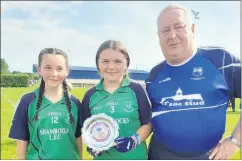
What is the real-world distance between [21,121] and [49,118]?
0.30 metres

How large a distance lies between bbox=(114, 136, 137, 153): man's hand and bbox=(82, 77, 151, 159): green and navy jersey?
21 cm

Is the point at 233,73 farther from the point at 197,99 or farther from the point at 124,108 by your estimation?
the point at 124,108

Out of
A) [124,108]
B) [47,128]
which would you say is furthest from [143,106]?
[47,128]

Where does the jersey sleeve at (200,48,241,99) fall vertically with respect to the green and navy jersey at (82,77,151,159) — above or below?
above

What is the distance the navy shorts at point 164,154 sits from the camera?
297 centimetres

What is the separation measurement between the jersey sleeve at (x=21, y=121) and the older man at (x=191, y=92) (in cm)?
132

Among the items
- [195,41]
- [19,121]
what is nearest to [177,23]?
[195,41]

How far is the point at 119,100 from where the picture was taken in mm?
3143

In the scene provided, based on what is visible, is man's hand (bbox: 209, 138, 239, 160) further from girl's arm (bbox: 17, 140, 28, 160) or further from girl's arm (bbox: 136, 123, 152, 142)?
girl's arm (bbox: 17, 140, 28, 160)

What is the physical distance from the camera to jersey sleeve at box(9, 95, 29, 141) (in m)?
3.28

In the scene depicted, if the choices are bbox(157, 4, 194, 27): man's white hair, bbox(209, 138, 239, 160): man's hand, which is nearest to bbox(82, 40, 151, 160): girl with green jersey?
bbox(157, 4, 194, 27): man's white hair

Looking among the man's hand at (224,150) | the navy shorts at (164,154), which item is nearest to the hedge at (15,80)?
the navy shorts at (164,154)

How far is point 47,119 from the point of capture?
10.6 feet

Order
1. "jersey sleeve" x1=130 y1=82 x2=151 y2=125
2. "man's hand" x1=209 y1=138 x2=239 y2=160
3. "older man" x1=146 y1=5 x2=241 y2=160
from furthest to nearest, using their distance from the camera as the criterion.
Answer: "jersey sleeve" x1=130 y1=82 x2=151 y2=125
"older man" x1=146 y1=5 x2=241 y2=160
"man's hand" x1=209 y1=138 x2=239 y2=160
